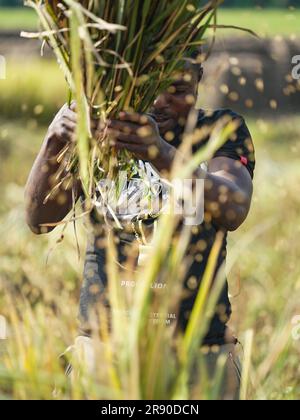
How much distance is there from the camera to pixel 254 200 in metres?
6.02

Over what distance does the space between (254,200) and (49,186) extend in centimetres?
361

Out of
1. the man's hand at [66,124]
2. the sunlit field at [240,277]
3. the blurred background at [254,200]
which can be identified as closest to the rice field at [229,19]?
the blurred background at [254,200]

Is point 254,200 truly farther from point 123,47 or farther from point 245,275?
point 123,47

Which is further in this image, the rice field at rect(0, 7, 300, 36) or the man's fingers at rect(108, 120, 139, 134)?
the rice field at rect(0, 7, 300, 36)

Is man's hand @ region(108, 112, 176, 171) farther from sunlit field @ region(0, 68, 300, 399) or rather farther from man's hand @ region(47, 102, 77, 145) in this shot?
sunlit field @ region(0, 68, 300, 399)

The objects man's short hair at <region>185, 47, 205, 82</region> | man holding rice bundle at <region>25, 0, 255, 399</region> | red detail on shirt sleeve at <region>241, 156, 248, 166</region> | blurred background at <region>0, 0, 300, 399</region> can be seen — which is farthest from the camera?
blurred background at <region>0, 0, 300, 399</region>

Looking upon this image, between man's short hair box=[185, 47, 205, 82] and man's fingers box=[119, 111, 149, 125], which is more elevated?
man's short hair box=[185, 47, 205, 82]

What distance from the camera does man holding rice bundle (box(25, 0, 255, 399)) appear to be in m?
2.18

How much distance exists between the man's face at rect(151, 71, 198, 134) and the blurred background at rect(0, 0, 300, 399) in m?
0.10

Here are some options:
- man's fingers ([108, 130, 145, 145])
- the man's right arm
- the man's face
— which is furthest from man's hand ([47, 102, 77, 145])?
the man's face

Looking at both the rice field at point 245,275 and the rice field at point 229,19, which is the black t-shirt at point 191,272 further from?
the rice field at point 229,19

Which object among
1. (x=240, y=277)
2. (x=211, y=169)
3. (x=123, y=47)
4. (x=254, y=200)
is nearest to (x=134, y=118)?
(x=123, y=47)

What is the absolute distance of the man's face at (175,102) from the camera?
2.48 metres
